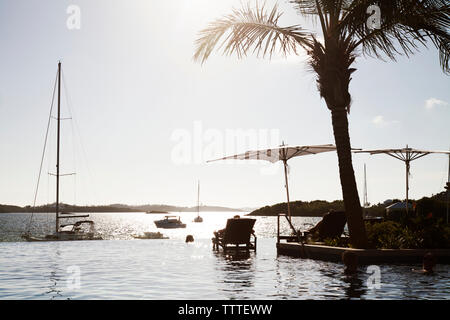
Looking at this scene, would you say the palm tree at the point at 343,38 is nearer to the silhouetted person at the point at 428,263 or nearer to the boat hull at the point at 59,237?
the silhouetted person at the point at 428,263

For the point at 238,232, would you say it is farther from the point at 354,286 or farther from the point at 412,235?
the point at 354,286

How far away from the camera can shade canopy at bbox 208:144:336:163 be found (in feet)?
63.9

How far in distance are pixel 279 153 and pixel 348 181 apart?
4453mm

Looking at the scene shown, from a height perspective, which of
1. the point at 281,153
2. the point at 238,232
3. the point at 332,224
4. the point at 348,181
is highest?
the point at 281,153

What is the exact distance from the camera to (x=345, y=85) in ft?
53.3

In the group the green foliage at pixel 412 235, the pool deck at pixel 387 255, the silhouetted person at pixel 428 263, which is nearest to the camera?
the silhouetted person at pixel 428 263

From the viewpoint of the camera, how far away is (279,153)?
2027 centimetres

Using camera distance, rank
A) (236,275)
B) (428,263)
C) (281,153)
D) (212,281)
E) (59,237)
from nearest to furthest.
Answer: (212,281), (428,263), (236,275), (281,153), (59,237)

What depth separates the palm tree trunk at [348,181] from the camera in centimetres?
1623

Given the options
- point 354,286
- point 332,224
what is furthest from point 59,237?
point 354,286

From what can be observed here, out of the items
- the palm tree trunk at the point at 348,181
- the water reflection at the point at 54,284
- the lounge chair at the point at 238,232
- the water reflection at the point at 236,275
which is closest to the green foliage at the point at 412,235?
the palm tree trunk at the point at 348,181

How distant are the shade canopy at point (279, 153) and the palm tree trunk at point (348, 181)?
2646mm
